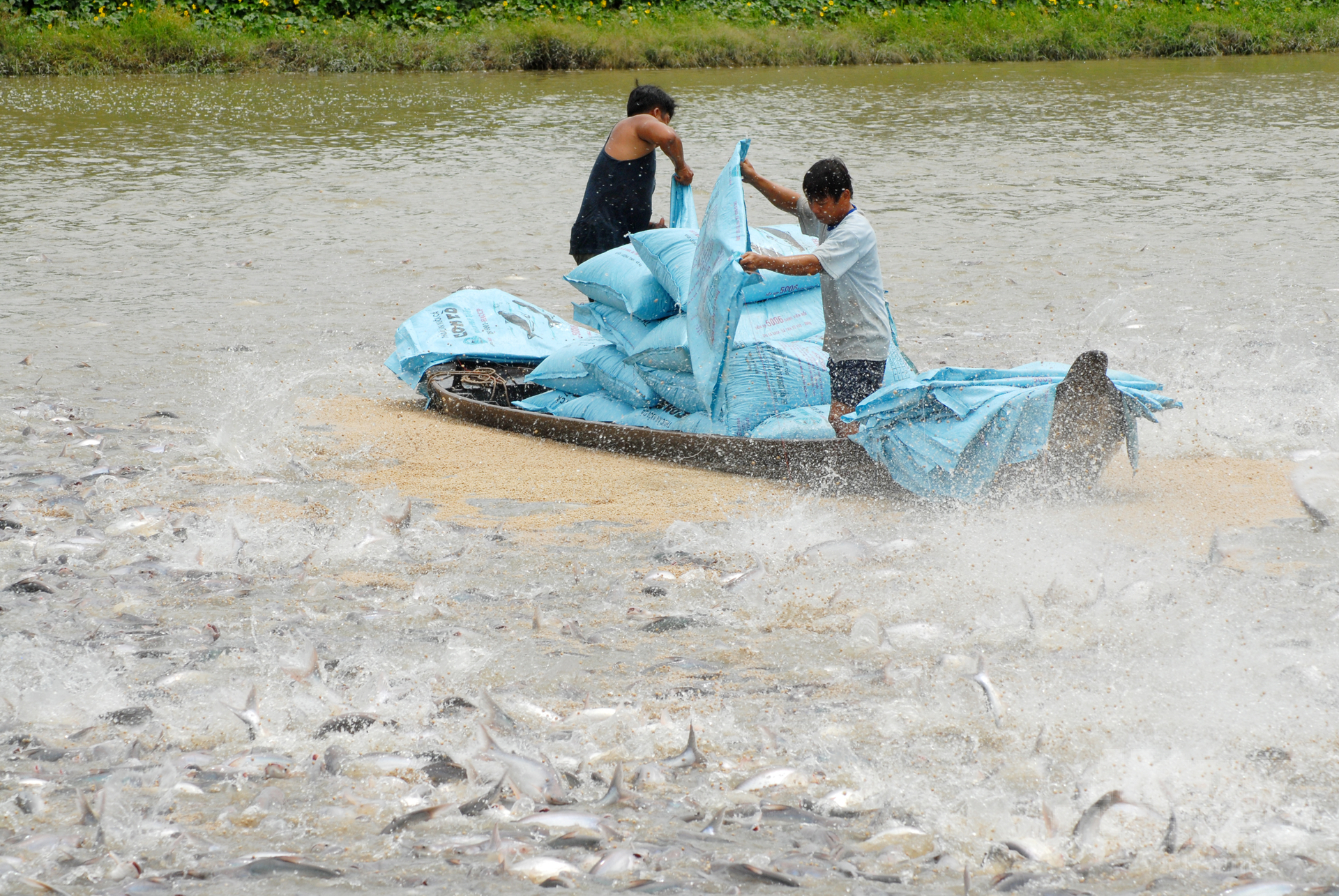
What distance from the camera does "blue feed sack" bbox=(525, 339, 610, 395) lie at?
5832 millimetres

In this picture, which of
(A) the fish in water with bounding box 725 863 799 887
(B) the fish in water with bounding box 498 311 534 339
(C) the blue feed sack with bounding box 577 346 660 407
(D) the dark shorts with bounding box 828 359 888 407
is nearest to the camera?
(A) the fish in water with bounding box 725 863 799 887

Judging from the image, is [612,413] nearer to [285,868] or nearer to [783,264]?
[783,264]

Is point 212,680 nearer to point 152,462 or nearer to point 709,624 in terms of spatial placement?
point 709,624

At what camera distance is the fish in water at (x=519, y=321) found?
6.67m

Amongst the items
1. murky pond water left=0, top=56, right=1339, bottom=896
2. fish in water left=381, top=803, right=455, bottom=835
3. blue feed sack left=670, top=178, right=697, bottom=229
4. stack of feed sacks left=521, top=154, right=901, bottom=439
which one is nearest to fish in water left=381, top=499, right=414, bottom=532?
murky pond water left=0, top=56, right=1339, bottom=896

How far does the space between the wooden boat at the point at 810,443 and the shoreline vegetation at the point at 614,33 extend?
651 inches

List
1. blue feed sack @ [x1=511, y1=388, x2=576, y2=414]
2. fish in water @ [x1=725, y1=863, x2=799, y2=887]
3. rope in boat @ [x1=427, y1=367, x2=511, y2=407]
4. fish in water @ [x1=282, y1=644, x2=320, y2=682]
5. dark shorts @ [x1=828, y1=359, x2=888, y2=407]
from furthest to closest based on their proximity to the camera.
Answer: rope in boat @ [x1=427, y1=367, x2=511, y2=407] → blue feed sack @ [x1=511, y1=388, x2=576, y2=414] → dark shorts @ [x1=828, y1=359, x2=888, y2=407] → fish in water @ [x1=282, y1=644, x2=320, y2=682] → fish in water @ [x1=725, y1=863, x2=799, y2=887]

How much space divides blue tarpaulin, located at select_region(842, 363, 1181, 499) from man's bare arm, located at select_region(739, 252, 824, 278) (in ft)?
1.69

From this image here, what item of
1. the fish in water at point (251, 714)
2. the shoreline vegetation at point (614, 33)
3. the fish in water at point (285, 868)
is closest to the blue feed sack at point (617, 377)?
the fish in water at point (251, 714)

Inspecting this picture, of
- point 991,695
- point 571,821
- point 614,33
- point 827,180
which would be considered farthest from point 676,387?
point 614,33

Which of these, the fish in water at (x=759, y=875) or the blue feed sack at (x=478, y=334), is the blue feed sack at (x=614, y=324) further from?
the fish in water at (x=759, y=875)

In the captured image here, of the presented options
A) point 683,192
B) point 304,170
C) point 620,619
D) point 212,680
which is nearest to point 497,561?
point 620,619

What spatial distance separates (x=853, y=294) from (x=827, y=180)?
0.44 m

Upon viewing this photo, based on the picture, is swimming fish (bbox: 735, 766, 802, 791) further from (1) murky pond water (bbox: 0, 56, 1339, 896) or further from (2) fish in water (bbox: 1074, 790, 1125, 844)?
(2) fish in water (bbox: 1074, 790, 1125, 844)
